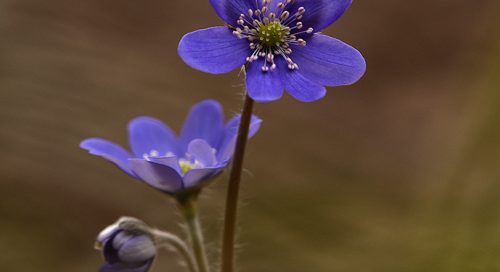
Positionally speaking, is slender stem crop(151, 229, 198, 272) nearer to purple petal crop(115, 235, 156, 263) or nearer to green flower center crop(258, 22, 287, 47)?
purple petal crop(115, 235, 156, 263)

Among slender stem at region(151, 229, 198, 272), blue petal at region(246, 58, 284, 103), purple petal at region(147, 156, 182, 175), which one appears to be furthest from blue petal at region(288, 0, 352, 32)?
slender stem at region(151, 229, 198, 272)

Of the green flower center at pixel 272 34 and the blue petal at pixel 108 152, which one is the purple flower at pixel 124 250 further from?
the green flower center at pixel 272 34

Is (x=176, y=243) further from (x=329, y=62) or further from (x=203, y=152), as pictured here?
(x=329, y=62)

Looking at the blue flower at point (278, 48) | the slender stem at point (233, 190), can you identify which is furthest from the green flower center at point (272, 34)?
the slender stem at point (233, 190)

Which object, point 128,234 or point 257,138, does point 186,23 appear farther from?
point 128,234

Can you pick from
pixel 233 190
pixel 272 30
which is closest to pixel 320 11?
pixel 272 30

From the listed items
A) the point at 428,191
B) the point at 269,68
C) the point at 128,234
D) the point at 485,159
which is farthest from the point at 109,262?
the point at 428,191

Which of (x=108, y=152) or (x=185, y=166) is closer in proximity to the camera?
(x=108, y=152)

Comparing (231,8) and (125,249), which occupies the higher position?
(231,8)
